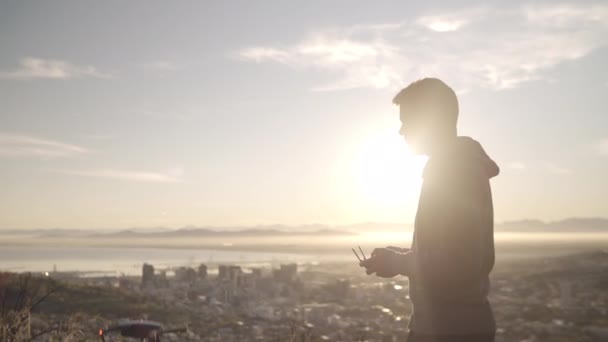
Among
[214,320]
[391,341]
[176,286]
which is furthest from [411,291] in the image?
[176,286]

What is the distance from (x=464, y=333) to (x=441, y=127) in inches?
36.0

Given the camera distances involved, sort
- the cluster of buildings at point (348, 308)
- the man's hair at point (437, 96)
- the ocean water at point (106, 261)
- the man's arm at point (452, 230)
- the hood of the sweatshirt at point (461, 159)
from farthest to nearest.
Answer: the ocean water at point (106, 261) → the cluster of buildings at point (348, 308) → the man's hair at point (437, 96) → the hood of the sweatshirt at point (461, 159) → the man's arm at point (452, 230)

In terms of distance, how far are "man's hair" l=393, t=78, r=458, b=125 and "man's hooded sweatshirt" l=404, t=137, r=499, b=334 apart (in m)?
0.16

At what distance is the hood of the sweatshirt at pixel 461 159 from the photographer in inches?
111

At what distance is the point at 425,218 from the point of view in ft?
9.11

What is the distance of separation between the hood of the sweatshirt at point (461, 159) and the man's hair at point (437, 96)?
0.49 ft

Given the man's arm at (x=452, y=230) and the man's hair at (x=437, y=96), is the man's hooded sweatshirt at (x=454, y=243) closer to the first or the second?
the man's arm at (x=452, y=230)

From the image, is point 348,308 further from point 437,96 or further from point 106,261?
point 106,261

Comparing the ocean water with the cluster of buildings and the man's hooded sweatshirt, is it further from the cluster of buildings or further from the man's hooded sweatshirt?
the man's hooded sweatshirt

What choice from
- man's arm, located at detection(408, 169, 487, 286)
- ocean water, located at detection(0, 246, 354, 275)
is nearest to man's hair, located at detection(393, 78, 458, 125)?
man's arm, located at detection(408, 169, 487, 286)

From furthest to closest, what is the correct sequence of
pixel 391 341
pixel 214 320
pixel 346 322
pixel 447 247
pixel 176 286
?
1. pixel 176 286
2. pixel 346 322
3. pixel 214 320
4. pixel 391 341
5. pixel 447 247

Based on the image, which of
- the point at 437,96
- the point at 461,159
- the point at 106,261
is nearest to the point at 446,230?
the point at 461,159

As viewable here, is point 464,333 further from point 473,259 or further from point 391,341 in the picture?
point 391,341

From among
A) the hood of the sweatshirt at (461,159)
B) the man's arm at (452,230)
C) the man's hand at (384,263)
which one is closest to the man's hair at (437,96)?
the hood of the sweatshirt at (461,159)
